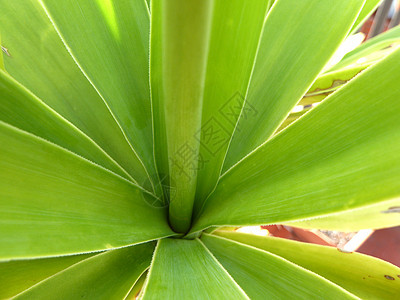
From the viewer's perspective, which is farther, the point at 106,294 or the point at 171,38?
the point at 106,294

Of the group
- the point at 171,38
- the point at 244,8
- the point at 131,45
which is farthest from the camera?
the point at 131,45

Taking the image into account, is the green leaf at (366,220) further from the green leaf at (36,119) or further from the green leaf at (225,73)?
the green leaf at (36,119)

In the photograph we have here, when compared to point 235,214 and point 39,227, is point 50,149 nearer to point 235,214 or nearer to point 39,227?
point 39,227

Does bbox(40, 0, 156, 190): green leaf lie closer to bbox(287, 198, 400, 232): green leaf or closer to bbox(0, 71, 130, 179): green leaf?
bbox(0, 71, 130, 179): green leaf

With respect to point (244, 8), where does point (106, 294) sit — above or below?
below

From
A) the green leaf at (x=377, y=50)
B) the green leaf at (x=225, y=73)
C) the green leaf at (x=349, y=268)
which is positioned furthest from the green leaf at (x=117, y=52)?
the green leaf at (x=377, y=50)

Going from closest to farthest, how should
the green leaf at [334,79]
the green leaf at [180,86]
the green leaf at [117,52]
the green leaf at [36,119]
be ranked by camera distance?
the green leaf at [180,86] → the green leaf at [36,119] → the green leaf at [117,52] → the green leaf at [334,79]

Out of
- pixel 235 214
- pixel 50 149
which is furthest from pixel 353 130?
pixel 50 149
